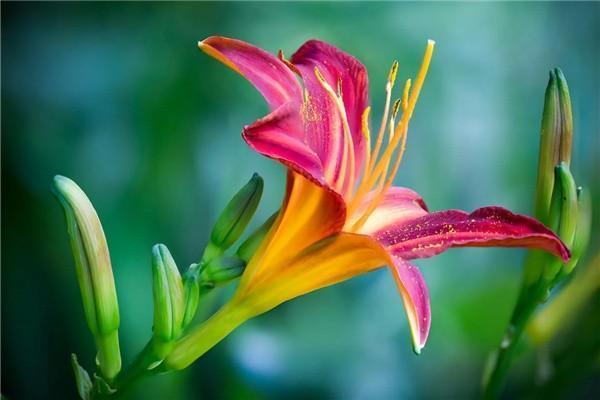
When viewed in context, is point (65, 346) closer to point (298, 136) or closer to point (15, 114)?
point (15, 114)

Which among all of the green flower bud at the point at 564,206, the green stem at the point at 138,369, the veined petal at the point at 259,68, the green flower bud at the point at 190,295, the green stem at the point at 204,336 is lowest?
the green stem at the point at 138,369

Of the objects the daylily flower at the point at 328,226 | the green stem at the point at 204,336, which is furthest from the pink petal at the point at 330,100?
the green stem at the point at 204,336

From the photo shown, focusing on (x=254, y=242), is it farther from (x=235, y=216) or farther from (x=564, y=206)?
(x=564, y=206)

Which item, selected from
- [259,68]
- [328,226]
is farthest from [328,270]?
[259,68]

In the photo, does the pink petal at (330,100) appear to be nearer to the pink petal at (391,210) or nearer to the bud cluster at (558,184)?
the pink petal at (391,210)

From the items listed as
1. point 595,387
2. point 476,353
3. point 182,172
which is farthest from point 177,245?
point 595,387

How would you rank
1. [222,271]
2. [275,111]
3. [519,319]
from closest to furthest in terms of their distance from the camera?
[275,111] < [222,271] < [519,319]

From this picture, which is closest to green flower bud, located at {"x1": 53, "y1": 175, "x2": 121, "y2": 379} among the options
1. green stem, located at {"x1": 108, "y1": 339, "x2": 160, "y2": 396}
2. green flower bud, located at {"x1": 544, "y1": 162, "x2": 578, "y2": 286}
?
green stem, located at {"x1": 108, "y1": 339, "x2": 160, "y2": 396}
